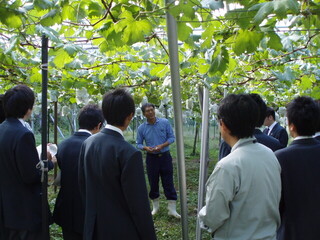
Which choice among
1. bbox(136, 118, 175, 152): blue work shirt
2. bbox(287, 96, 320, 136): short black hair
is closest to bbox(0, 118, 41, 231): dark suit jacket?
bbox(287, 96, 320, 136): short black hair

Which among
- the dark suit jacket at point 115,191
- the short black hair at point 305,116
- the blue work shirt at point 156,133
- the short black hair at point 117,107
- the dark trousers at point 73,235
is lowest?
the dark trousers at point 73,235

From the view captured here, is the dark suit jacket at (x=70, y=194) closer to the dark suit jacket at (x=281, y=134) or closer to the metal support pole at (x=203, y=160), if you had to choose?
the metal support pole at (x=203, y=160)

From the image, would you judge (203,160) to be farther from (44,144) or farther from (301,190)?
(44,144)

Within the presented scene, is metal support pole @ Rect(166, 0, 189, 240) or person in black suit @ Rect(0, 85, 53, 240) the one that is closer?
metal support pole @ Rect(166, 0, 189, 240)

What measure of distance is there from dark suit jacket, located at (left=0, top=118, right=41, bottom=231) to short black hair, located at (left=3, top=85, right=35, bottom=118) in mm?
77

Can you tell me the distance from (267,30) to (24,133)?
167 cm

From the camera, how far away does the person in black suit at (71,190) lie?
2705 mm

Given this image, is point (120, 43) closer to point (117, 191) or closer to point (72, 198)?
point (117, 191)

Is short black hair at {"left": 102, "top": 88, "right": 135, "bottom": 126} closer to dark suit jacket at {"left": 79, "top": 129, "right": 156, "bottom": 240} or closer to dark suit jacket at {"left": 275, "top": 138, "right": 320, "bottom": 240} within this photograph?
dark suit jacket at {"left": 79, "top": 129, "right": 156, "bottom": 240}

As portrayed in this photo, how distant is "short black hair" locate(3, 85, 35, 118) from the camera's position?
8.36ft

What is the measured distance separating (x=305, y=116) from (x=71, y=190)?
67.9 inches

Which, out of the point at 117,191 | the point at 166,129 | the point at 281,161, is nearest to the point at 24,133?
the point at 117,191

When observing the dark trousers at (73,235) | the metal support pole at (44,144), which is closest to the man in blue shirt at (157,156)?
the dark trousers at (73,235)

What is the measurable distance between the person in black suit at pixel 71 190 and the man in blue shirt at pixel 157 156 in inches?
102
